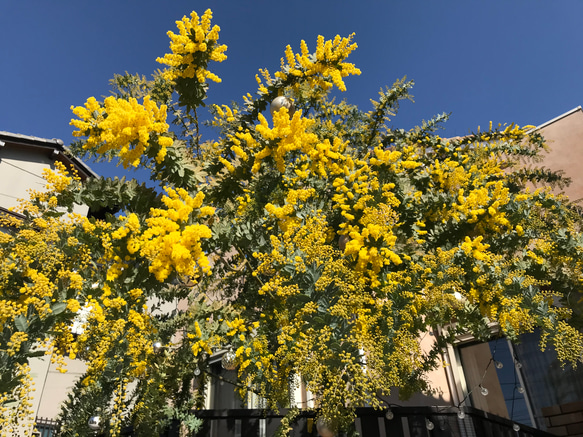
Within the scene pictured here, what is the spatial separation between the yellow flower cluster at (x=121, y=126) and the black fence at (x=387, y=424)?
2512 mm

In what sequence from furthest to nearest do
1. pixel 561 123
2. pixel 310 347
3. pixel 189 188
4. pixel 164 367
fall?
1. pixel 561 123
2. pixel 189 188
3. pixel 164 367
4. pixel 310 347

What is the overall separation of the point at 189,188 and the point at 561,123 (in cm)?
876

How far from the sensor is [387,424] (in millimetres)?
3174

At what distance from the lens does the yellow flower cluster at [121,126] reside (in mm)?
3496

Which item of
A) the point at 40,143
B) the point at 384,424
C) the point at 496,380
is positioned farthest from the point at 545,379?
the point at 40,143

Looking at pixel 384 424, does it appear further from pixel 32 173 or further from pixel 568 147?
pixel 32 173

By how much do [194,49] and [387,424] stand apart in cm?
398

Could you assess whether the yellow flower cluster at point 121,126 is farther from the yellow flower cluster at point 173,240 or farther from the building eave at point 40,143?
the building eave at point 40,143

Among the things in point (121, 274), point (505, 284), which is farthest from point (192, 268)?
point (505, 284)

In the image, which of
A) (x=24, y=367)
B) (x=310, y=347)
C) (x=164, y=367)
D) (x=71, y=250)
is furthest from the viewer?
(x=164, y=367)

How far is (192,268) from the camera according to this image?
3.36m

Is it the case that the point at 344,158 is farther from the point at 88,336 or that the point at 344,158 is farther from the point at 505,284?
the point at 88,336

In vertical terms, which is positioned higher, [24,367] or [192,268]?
[192,268]

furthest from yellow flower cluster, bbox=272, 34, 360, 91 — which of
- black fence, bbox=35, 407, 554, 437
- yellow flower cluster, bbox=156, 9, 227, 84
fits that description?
black fence, bbox=35, 407, 554, 437
